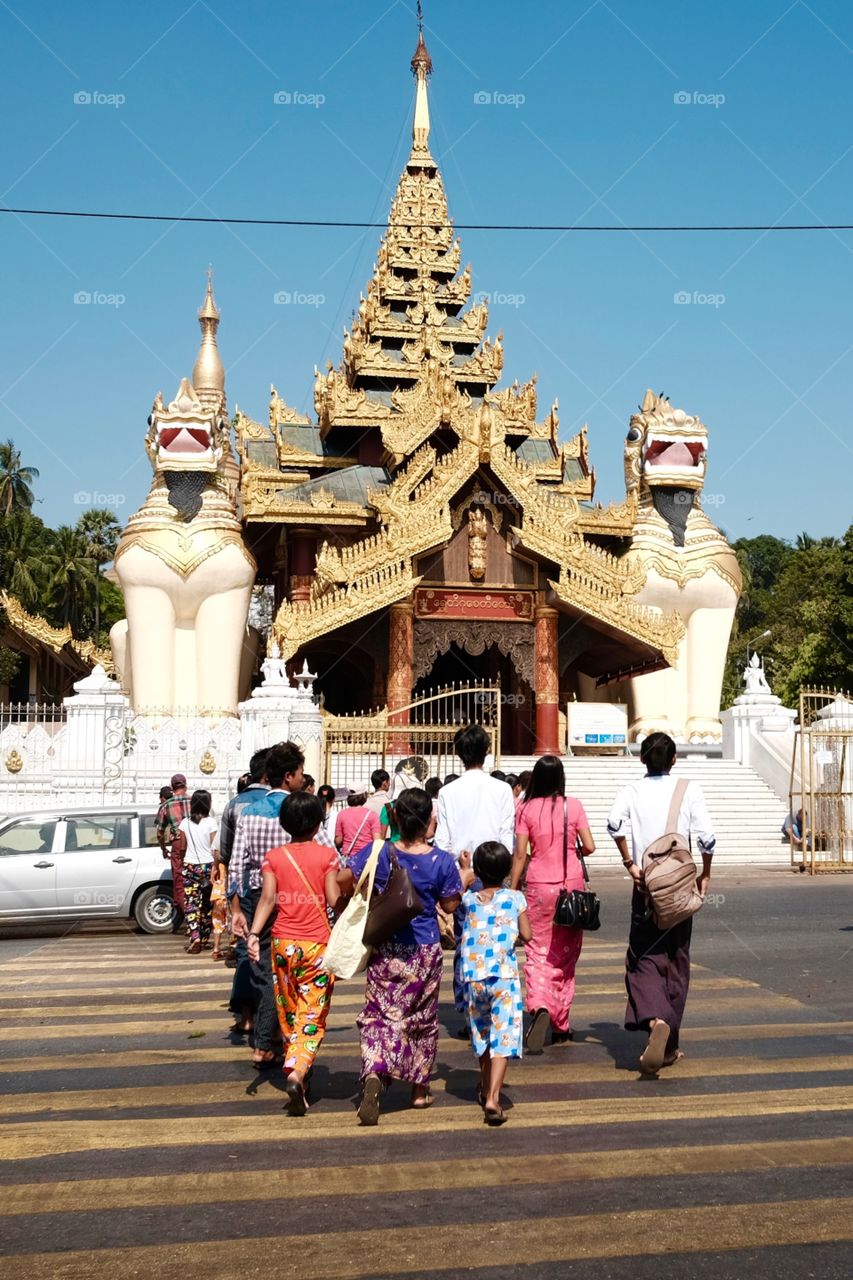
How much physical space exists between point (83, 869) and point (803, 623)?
140 ft

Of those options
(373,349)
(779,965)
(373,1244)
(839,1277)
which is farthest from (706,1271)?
(373,349)

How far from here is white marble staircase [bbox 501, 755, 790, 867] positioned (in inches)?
858

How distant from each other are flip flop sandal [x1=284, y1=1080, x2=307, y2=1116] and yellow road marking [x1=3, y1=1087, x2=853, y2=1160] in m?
0.07

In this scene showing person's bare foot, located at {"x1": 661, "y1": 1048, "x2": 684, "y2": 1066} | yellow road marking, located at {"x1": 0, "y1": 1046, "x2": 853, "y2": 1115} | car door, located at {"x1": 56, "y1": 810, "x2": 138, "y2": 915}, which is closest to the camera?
yellow road marking, located at {"x1": 0, "y1": 1046, "x2": 853, "y2": 1115}

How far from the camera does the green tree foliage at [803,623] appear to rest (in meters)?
42.5

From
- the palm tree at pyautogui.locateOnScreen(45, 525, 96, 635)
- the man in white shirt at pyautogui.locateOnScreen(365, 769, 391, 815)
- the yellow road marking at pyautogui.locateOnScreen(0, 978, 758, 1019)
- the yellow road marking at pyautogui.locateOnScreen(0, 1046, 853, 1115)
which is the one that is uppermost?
the palm tree at pyautogui.locateOnScreen(45, 525, 96, 635)

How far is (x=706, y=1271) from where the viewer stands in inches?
154

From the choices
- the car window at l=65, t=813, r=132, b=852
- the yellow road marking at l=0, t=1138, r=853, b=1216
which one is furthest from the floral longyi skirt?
the car window at l=65, t=813, r=132, b=852

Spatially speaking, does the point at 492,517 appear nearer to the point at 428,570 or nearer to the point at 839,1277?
the point at 428,570

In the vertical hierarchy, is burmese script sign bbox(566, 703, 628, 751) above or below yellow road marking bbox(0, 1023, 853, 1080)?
above

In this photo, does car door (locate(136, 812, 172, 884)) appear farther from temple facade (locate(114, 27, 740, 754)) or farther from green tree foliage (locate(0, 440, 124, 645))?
green tree foliage (locate(0, 440, 124, 645))

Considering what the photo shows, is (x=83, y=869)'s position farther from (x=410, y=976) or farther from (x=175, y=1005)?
(x=410, y=976)

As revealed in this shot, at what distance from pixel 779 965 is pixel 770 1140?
4926mm

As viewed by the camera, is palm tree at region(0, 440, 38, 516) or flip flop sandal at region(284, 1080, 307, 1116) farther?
palm tree at region(0, 440, 38, 516)
